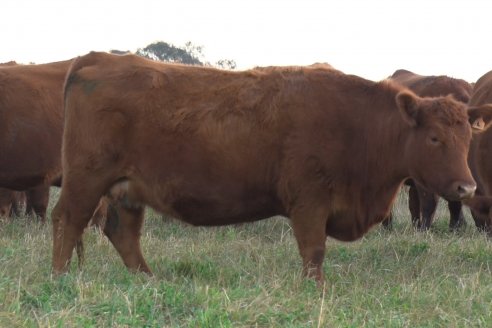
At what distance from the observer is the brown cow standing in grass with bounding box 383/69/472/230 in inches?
435

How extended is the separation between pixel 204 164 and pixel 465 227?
565 centimetres

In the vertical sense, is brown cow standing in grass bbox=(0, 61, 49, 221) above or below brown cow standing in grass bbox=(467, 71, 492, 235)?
below

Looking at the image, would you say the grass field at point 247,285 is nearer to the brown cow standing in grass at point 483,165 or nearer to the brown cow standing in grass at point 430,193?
the brown cow standing in grass at point 483,165

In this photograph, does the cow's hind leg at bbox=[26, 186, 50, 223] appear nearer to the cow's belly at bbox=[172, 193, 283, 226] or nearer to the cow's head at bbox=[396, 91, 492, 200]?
the cow's belly at bbox=[172, 193, 283, 226]

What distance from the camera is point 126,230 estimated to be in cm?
722

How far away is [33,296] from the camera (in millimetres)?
5406

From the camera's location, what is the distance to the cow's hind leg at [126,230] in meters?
7.14

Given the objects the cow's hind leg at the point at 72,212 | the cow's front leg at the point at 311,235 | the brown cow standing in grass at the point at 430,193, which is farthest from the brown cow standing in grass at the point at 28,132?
the brown cow standing in grass at the point at 430,193

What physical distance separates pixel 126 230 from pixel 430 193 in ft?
16.1

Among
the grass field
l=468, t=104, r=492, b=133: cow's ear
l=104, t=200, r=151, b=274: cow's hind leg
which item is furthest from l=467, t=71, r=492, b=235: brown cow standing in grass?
l=104, t=200, r=151, b=274: cow's hind leg

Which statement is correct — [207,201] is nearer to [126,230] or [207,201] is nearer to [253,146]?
[253,146]

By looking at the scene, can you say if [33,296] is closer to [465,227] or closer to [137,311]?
[137,311]

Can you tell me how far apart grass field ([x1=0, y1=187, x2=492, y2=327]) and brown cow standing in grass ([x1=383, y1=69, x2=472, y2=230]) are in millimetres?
Result: 1909

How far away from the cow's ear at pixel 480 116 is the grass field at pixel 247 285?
119 cm
